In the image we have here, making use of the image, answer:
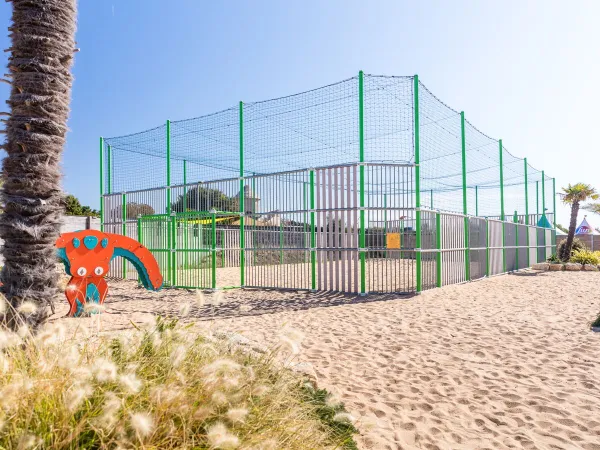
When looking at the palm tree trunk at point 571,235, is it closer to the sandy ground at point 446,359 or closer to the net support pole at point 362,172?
the sandy ground at point 446,359

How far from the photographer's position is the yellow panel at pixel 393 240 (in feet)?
32.7

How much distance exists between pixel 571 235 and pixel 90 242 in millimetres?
20253

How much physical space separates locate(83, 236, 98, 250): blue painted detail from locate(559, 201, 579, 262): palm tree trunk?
753 inches

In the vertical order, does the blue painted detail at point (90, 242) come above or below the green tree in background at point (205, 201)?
below

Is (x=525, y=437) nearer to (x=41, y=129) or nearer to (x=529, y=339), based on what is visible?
(x=529, y=339)

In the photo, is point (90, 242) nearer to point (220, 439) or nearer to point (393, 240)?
point (393, 240)

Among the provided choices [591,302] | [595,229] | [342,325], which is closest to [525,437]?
[342,325]

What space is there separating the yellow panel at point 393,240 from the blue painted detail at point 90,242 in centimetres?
583

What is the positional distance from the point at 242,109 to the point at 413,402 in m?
8.99

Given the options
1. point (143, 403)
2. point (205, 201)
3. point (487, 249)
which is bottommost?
point (143, 403)

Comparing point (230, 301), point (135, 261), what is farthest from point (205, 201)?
point (230, 301)

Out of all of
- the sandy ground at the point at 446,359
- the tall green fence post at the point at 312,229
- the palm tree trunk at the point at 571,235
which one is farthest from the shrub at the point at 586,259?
the tall green fence post at the point at 312,229

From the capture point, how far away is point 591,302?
8.95 metres

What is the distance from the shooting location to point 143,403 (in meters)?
2.23
